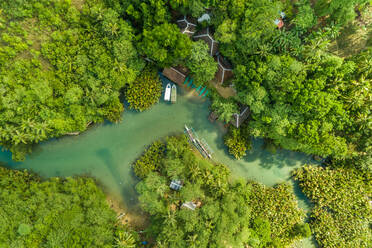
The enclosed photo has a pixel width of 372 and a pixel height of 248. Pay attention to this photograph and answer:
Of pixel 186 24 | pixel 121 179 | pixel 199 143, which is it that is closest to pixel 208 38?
pixel 186 24

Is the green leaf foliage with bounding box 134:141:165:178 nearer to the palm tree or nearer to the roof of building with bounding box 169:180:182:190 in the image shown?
the roof of building with bounding box 169:180:182:190

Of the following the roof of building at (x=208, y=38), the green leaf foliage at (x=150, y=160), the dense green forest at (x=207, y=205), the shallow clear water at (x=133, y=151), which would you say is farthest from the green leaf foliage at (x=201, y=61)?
the green leaf foliage at (x=150, y=160)

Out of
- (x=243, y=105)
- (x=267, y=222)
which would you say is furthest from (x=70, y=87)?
(x=267, y=222)

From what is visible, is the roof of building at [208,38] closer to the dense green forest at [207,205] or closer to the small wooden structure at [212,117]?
the small wooden structure at [212,117]

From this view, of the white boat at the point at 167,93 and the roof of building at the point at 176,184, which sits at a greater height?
the white boat at the point at 167,93

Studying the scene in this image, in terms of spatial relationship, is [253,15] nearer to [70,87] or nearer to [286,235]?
[70,87]

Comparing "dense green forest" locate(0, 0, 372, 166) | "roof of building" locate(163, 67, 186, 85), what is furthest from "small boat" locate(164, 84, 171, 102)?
"dense green forest" locate(0, 0, 372, 166)
